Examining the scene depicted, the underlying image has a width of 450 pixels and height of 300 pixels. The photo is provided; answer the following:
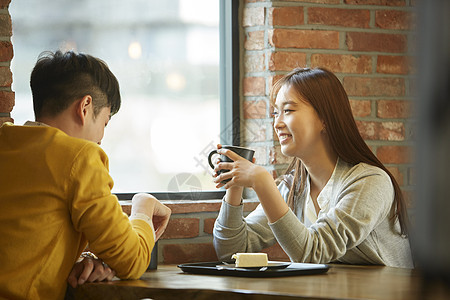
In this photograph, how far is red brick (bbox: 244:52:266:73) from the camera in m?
2.14

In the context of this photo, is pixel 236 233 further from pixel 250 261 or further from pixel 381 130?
pixel 381 130

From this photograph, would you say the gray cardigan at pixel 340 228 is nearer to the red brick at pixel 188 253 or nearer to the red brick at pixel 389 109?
the red brick at pixel 188 253

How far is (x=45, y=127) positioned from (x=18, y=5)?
3.17 ft

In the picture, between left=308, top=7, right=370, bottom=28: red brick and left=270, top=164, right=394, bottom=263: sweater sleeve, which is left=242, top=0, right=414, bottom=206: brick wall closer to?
left=308, top=7, right=370, bottom=28: red brick

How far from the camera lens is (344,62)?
2158mm

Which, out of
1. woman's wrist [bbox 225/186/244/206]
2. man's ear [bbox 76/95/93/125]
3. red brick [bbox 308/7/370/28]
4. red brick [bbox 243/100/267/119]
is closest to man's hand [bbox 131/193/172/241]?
man's ear [bbox 76/95/93/125]

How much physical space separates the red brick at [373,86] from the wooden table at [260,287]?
95 centimetres

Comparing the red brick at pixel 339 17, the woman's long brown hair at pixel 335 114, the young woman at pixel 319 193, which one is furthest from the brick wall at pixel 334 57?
the woman's long brown hair at pixel 335 114

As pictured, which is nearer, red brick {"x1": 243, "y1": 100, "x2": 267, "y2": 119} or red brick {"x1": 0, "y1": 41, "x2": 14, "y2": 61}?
red brick {"x1": 0, "y1": 41, "x2": 14, "y2": 61}

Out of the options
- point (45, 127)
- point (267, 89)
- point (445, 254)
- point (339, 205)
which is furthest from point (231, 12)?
point (445, 254)

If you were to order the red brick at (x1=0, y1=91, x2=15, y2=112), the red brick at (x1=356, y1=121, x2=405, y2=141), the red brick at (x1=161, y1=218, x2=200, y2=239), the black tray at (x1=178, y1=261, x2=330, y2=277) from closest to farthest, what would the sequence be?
the black tray at (x1=178, y1=261, x2=330, y2=277) → the red brick at (x1=0, y1=91, x2=15, y2=112) → the red brick at (x1=161, y1=218, x2=200, y2=239) → the red brick at (x1=356, y1=121, x2=405, y2=141)

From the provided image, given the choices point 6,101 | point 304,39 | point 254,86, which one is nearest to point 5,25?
point 6,101

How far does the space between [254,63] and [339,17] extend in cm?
37

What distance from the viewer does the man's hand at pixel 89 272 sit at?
1176mm
